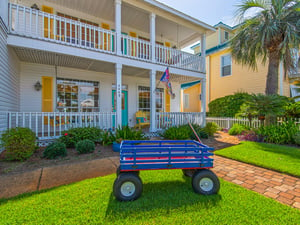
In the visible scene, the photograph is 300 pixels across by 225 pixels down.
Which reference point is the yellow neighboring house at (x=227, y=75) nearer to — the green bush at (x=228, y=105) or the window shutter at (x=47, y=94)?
the green bush at (x=228, y=105)

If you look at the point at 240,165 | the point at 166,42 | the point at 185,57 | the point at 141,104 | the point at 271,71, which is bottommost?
the point at 240,165

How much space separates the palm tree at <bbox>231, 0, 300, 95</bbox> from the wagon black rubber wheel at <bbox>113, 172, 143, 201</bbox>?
7.68m

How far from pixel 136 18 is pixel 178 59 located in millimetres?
3003

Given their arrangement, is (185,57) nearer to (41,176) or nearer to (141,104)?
(141,104)

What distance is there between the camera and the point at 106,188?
9.12ft

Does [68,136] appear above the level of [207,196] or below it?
above

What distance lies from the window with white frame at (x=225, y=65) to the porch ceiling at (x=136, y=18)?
439 cm

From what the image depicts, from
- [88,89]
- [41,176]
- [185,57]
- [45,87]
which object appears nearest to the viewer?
[41,176]

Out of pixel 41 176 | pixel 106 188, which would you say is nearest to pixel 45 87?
pixel 41 176

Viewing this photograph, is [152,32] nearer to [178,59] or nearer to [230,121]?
[178,59]

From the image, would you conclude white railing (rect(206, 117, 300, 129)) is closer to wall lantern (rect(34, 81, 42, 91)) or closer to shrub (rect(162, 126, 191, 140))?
shrub (rect(162, 126, 191, 140))

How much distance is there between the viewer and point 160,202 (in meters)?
2.37

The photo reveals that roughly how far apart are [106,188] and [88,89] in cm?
634

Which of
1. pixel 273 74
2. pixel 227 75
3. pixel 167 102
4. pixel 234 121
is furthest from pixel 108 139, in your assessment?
pixel 227 75
